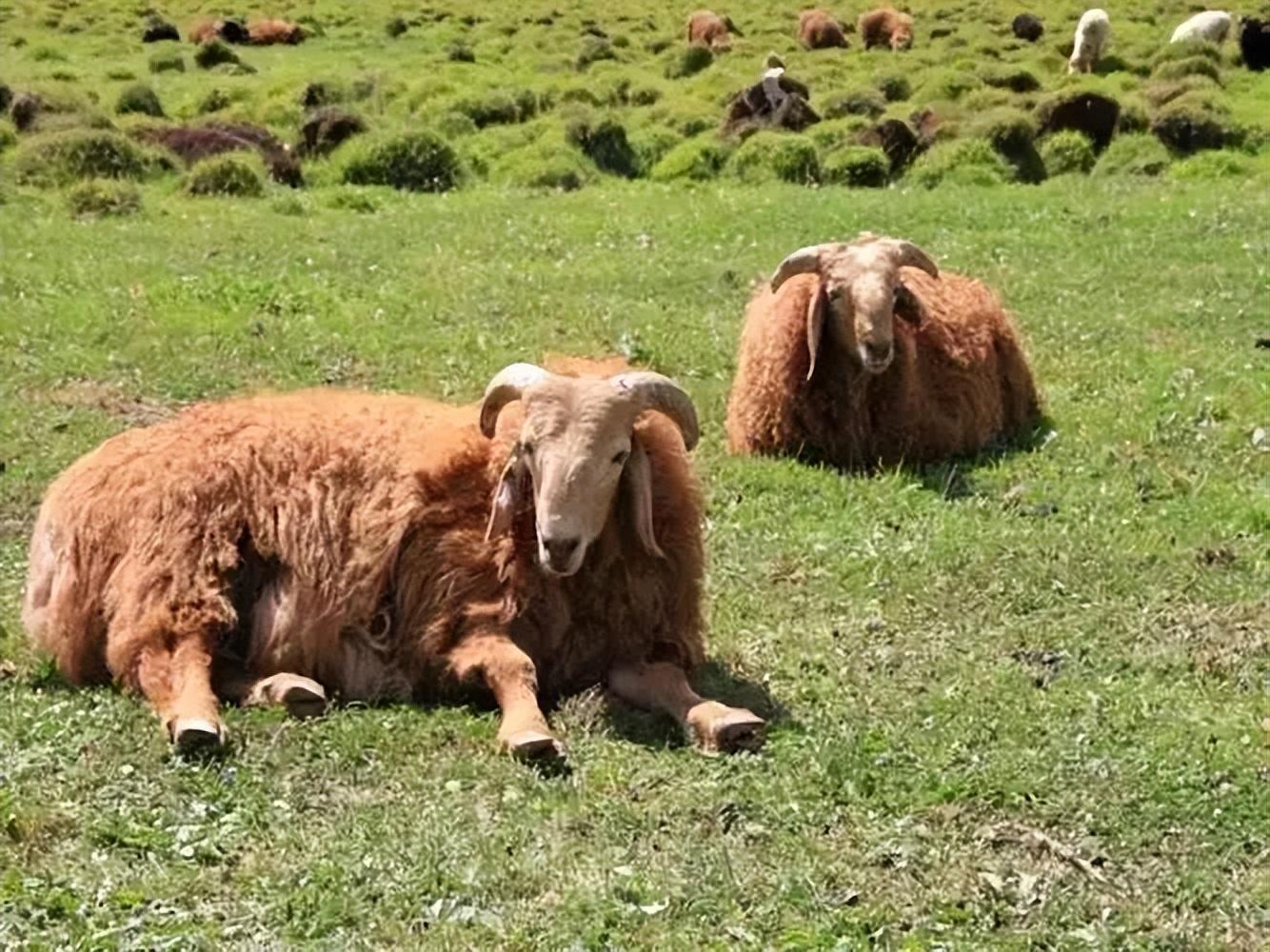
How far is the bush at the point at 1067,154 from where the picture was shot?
1089 inches

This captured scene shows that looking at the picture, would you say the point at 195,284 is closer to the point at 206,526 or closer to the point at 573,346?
the point at 573,346

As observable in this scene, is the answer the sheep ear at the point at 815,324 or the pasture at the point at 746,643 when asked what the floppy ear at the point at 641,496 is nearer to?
the pasture at the point at 746,643

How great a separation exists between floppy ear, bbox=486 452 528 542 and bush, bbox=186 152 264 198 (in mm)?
17120

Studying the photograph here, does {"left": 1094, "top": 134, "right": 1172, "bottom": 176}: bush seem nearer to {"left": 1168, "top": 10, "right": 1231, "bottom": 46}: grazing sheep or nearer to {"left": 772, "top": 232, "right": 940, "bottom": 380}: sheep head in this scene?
{"left": 1168, "top": 10, "right": 1231, "bottom": 46}: grazing sheep

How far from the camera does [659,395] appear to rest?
8.07 metres

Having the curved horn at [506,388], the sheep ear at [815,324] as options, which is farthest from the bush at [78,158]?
the curved horn at [506,388]

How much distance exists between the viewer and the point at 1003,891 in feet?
19.8

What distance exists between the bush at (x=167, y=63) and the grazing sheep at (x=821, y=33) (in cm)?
1549

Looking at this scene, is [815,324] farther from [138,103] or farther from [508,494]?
[138,103]

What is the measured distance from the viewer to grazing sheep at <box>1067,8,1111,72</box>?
39.3m

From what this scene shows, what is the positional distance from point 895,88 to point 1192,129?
28.0ft

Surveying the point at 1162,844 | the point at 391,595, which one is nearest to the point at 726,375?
the point at 391,595

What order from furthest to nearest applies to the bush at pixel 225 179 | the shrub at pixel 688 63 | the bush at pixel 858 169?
the shrub at pixel 688 63, the bush at pixel 858 169, the bush at pixel 225 179

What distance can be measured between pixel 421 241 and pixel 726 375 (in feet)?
23.0
